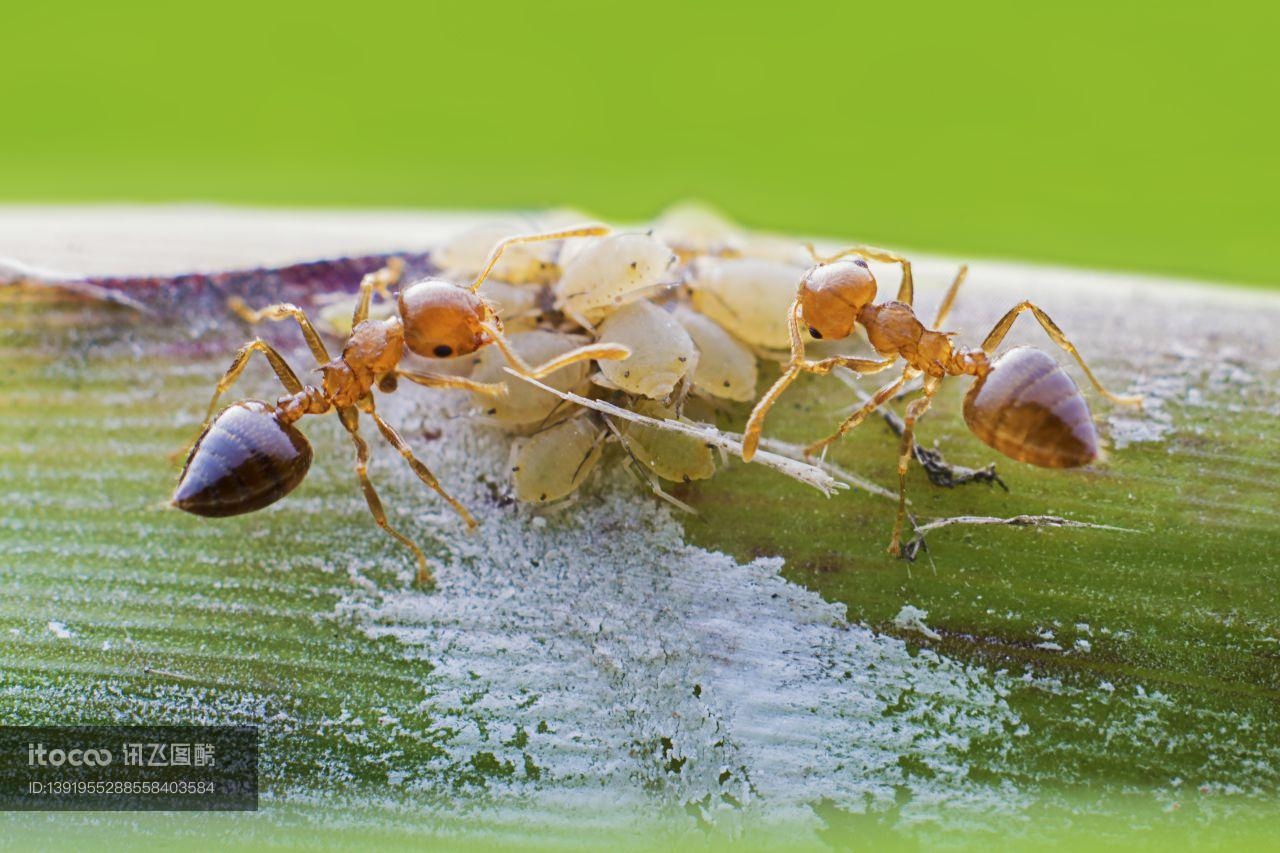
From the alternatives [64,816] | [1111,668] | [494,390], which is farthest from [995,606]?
[64,816]

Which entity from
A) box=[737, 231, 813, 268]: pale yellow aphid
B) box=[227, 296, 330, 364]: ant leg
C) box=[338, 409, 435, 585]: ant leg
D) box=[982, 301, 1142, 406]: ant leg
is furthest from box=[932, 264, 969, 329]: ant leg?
box=[227, 296, 330, 364]: ant leg

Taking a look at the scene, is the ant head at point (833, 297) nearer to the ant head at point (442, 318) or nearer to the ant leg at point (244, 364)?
the ant head at point (442, 318)

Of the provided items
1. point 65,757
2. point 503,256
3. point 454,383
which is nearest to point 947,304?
point 503,256

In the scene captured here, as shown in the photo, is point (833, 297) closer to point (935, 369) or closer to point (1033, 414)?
point (935, 369)

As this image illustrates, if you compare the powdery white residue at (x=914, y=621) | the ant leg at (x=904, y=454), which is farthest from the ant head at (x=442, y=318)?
the powdery white residue at (x=914, y=621)

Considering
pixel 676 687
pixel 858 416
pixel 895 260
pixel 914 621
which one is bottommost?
pixel 676 687

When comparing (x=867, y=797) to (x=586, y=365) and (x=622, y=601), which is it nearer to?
(x=622, y=601)
